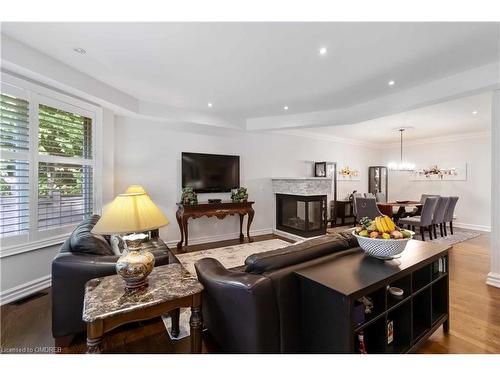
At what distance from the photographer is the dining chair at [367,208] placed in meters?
5.00

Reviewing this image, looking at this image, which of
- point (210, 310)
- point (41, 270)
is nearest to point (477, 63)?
point (210, 310)

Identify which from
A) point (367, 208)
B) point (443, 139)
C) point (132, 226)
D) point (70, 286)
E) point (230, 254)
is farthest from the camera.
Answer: point (443, 139)

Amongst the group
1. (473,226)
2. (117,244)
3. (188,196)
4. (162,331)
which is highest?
(188,196)

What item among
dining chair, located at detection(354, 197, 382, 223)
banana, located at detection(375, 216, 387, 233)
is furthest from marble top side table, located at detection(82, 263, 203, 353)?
dining chair, located at detection(354, 197, 382, 223)

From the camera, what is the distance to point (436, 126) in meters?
5.51

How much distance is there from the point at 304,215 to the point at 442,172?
15.2 ft

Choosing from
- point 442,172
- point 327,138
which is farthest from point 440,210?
point 327,138

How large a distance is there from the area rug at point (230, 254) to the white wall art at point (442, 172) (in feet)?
17.1

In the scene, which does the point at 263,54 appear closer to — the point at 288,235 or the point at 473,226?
the point at 288,235

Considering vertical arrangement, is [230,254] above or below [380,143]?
below

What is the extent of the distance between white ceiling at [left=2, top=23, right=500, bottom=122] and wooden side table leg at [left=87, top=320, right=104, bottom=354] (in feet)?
7.43

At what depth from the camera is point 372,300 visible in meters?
1.62
